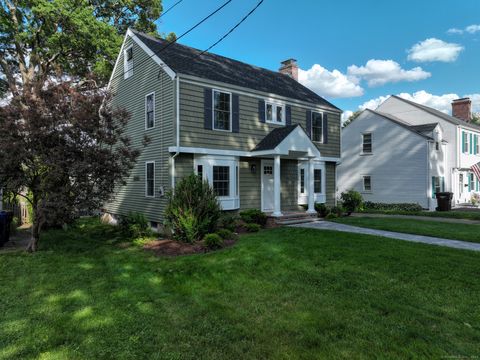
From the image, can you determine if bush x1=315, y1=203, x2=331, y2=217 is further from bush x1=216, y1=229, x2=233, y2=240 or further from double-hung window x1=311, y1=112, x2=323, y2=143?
bush x1=216, y1=229, x2=233, y2=240

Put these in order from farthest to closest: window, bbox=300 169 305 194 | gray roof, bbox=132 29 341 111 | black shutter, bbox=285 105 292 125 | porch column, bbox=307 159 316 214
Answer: window, bbox=300 169 305 194, black shutter, bbox=285 105 292 125, porch column, bbox=307 159 316 214, gray roof, bbox=132 29 341 111

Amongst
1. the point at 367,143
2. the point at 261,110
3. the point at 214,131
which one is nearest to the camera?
the point at 214,131

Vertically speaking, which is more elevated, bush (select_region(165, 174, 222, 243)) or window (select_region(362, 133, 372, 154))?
window (select_region(362, 133, 372, 154))

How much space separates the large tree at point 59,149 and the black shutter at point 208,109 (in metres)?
3.61

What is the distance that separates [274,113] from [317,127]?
10.2ft

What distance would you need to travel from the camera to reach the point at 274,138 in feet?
41.4

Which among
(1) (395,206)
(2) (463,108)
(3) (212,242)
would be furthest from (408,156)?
(3) (212,242)

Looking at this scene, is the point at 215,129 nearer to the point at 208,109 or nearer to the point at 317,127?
the point at 208,109

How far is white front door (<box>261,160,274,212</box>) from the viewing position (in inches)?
531

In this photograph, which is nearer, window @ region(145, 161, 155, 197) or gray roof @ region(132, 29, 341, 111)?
gray roof @ region(132, 29, 341, 111)

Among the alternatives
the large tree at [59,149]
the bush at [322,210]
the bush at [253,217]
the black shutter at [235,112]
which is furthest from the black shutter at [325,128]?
the large tree at [59,149]

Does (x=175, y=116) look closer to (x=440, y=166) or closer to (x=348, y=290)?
(x=348, y=290)

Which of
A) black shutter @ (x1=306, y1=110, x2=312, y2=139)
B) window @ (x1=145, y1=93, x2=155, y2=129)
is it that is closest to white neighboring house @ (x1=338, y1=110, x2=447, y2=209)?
black shutter @ (x1=306, y1=110, x2=312, y2=139)

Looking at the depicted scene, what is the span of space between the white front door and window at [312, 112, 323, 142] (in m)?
3.38
